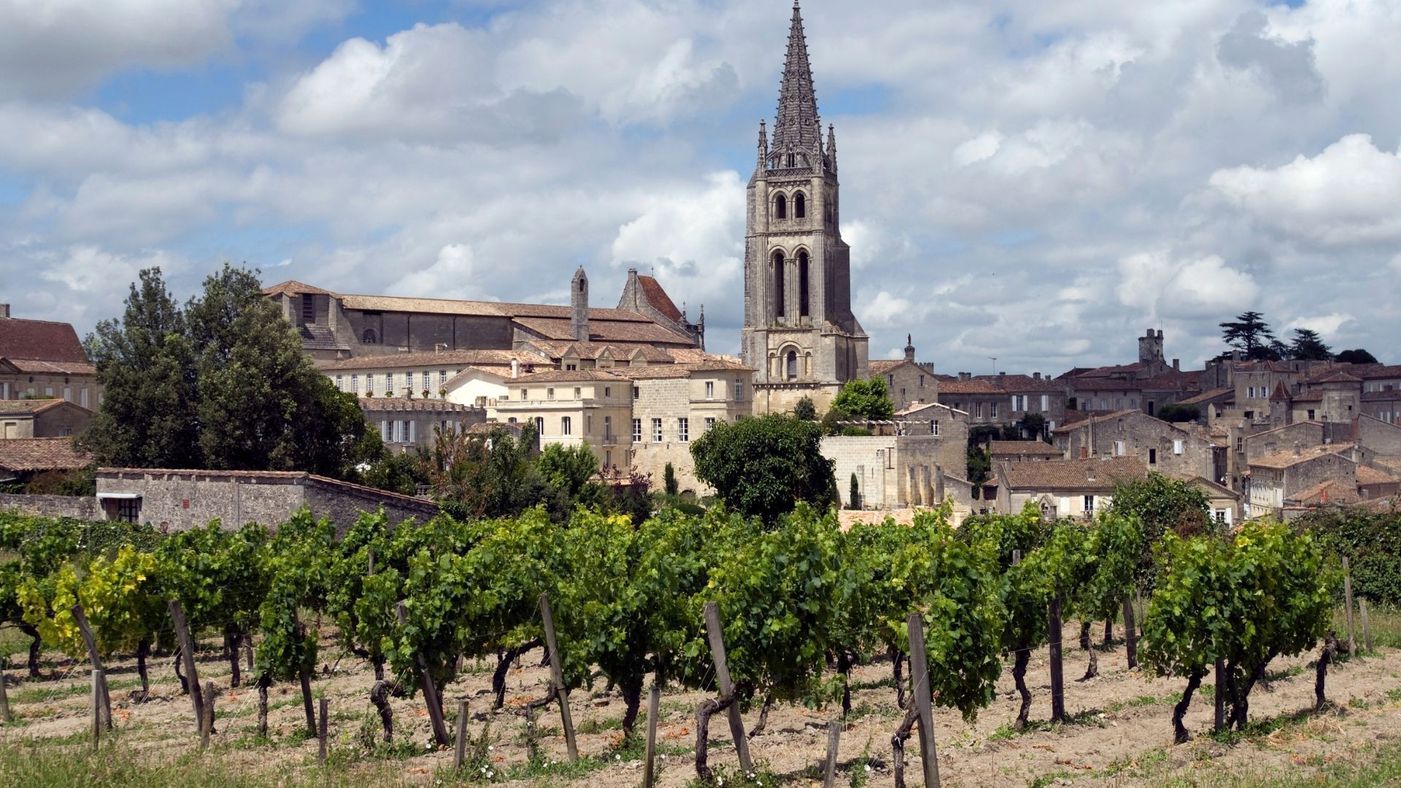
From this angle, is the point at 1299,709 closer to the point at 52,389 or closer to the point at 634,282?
the point at 52,389

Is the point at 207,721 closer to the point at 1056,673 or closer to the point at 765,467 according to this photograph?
the point at 1056,673

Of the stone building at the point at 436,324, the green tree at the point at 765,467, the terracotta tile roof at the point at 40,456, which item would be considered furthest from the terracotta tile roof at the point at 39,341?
the green tree at the point at 765,467

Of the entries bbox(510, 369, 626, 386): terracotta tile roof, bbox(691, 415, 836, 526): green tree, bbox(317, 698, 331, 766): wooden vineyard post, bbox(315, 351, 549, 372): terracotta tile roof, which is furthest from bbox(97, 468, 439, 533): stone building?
bbox(315, 351, 549, 372): terracotta tile roof

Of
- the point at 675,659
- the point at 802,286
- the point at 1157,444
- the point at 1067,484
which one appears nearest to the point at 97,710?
the point at 675,659

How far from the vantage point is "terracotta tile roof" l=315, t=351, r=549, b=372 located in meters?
65.2

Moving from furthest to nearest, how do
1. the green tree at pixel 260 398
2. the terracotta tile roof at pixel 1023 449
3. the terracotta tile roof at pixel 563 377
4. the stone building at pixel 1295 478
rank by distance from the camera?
the terracotta tile roof at pixel 1023 449, the terracotta tile roof at pixel 563 377, the stone building at pixel 1295 478, the green tree at pixel 260 398

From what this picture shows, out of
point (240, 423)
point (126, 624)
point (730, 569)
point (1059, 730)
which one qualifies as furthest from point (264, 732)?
point (240, 423)

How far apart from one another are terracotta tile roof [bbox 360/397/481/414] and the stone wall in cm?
1971

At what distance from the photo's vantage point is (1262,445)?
66062 mm

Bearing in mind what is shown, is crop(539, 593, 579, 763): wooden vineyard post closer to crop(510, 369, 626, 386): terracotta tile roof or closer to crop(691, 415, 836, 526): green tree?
crop(691, 415, 836, 526): green tree

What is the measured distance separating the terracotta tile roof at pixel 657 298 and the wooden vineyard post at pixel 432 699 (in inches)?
3144

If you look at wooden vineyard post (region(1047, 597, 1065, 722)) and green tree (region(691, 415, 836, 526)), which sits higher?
green tree (region(691, 415, 836, 526))

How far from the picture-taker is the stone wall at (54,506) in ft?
106

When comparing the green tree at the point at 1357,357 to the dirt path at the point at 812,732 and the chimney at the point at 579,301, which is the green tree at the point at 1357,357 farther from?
the dirt path at the point at 812,732
